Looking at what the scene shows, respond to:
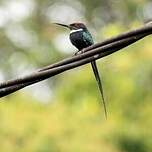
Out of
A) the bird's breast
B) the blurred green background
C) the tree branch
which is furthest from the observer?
the blurred green background

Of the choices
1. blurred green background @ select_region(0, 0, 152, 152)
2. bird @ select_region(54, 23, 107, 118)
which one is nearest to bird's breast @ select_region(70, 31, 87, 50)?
bird @ select_region(54, 23, 107, 118)

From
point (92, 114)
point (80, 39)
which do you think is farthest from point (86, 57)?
point (92, 114)

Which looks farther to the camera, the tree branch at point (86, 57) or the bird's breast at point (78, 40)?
the bird's breast at point (78, 40)

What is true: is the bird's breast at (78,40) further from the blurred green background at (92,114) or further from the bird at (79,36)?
the blurred green background at (92,114)

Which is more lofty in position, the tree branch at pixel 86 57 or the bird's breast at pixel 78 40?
the bird's breast at pixel 78 40

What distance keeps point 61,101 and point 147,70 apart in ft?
3.37

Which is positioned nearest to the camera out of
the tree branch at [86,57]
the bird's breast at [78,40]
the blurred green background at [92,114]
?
the tree branch at [86,57]

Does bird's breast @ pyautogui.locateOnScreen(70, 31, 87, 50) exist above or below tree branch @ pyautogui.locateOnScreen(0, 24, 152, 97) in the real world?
above

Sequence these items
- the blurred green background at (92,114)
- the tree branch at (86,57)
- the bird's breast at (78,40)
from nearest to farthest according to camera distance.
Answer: the tree branch at (86,57), the bird's breast at (78,40), the blurred green background at (92,114)

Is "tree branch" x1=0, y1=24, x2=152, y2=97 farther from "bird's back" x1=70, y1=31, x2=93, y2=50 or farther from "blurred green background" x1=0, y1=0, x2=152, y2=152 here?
"blurred green background" x1=0, y1=0, x2=152, y2=152

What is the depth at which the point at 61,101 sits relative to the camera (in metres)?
7.65

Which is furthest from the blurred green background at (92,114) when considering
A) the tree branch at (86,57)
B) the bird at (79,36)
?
the tree branch at (86,57)

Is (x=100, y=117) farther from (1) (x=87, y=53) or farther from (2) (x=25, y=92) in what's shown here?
(1) (x=87, y=53)

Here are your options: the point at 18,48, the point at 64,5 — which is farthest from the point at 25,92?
the point at 64,5
